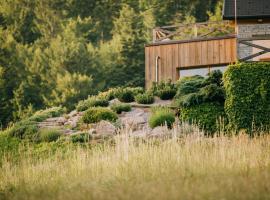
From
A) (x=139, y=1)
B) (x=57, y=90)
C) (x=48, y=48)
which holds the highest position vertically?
(x=139, y=1)

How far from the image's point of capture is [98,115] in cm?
2081

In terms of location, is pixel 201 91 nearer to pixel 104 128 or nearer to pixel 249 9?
pixel 104 128

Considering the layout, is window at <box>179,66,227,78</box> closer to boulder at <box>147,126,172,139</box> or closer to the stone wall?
the stone wall

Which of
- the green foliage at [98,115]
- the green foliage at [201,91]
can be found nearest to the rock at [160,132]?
the green foliage at [201,91]

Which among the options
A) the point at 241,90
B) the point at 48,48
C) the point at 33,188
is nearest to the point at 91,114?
the point at 241,90

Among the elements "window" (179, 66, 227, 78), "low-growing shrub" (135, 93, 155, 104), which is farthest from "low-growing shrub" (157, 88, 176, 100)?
"window" (179, 66, 227, 78)

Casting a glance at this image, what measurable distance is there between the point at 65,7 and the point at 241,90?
33450 mm

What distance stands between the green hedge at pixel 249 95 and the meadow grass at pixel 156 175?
4242 mm

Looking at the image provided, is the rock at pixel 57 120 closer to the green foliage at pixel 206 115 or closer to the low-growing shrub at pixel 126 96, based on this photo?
the low-growing shrub at pixel 126 96

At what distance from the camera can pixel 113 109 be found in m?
21.8

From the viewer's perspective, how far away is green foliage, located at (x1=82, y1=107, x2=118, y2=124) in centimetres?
2073

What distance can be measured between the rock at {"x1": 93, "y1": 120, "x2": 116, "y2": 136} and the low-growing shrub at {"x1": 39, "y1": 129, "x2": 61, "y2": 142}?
1253 millimetres

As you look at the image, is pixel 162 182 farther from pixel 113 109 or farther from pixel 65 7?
pixel 65 7

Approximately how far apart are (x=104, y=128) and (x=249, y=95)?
187 inches
